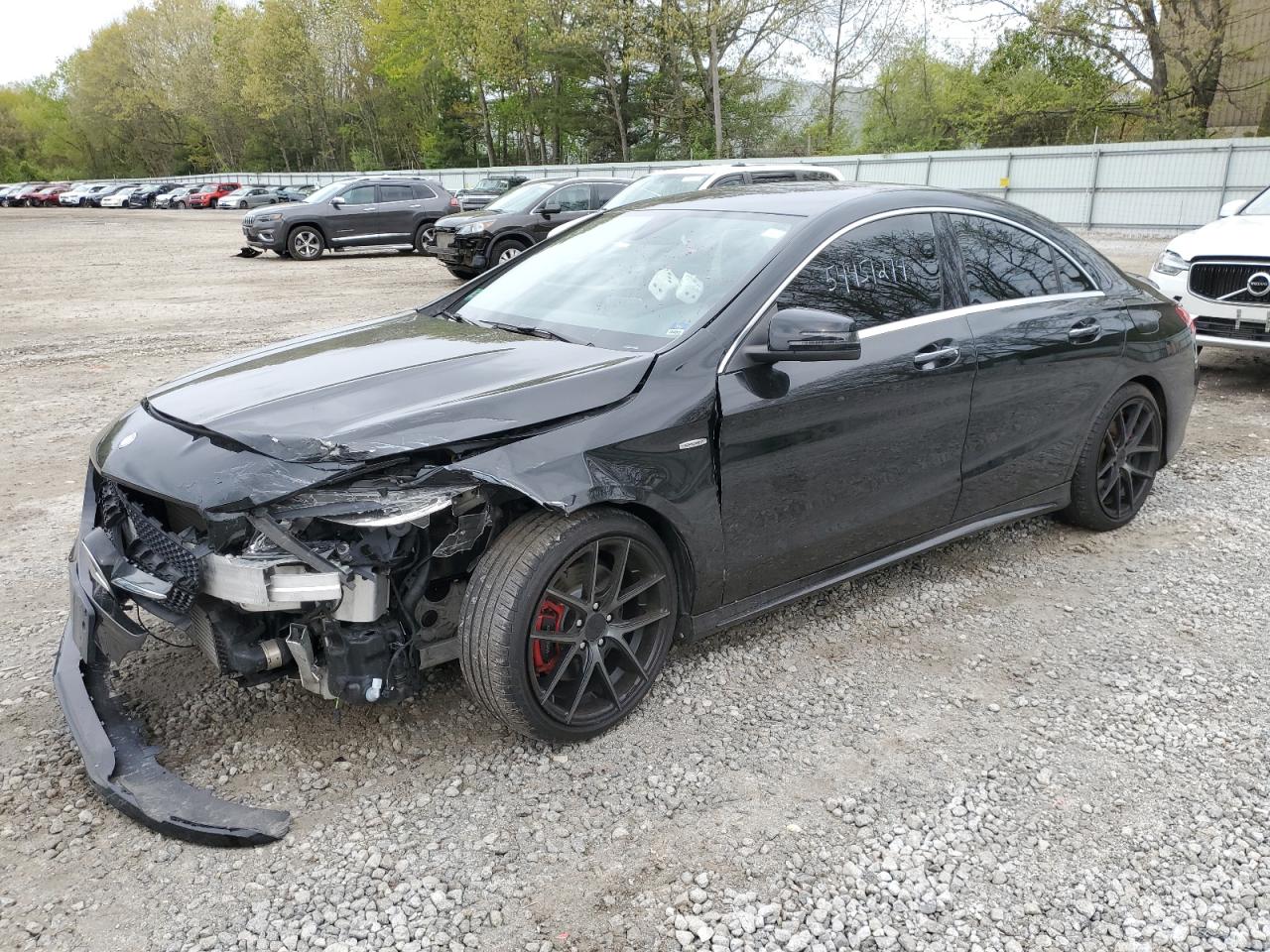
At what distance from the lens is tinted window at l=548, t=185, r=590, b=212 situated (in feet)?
50.3

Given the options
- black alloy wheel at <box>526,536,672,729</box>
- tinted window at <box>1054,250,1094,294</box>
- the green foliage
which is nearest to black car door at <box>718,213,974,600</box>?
black alloy wheel at <box>526,536,672,729</box>

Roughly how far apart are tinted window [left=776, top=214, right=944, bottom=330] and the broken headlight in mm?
1411

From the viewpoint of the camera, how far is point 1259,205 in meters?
8.10

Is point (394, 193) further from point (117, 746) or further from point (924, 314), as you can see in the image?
point (117, 746)

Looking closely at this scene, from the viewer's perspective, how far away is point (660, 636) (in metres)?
3.09

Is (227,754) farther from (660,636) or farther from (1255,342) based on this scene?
(1255,342)

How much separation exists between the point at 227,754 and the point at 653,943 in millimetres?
1464

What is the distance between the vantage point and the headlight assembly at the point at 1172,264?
7480 millimetres

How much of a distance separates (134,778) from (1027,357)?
3.49 metres

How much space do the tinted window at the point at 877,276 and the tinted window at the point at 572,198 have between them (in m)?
12.3

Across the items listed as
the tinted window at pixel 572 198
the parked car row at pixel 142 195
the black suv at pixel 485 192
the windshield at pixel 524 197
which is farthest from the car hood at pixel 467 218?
the parked car row at pixel 142 195

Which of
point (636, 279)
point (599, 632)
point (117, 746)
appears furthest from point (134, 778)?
point (636, 279)

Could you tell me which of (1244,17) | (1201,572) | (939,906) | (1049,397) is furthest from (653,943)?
(1244,17)

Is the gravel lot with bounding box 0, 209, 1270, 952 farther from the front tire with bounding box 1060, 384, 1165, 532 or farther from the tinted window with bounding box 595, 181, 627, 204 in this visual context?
the tinted window with bounding box 595, 181, 627, 204
